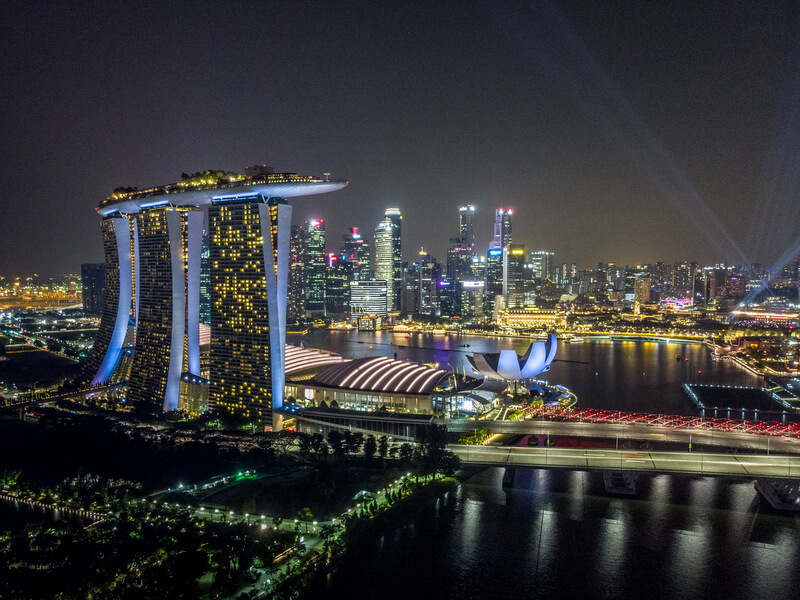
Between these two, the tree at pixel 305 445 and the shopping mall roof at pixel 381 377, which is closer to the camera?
the tree at pixel 305 445

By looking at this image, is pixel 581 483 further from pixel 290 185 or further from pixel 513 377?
pixel 290 185

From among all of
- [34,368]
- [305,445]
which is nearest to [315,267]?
[34,368]

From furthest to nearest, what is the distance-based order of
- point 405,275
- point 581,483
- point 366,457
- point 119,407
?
point 405,275
point 119,407
point 366,457
point 581,483

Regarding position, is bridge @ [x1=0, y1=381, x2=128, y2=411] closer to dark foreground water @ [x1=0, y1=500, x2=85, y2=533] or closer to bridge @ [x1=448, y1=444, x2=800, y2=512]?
dark foreground water @ [x1=0, y1=500, x2=85, y2=533]

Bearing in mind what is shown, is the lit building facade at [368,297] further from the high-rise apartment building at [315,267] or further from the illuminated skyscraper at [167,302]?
the illuminated skyscraper at [167,302]

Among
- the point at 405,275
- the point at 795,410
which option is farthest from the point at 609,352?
the point at 405,275

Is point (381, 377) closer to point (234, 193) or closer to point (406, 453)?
point (406, 453)

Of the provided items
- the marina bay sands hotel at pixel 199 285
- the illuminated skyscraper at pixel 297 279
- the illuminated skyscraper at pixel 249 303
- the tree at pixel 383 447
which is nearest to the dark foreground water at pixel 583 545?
the tree at pixel 383 447
